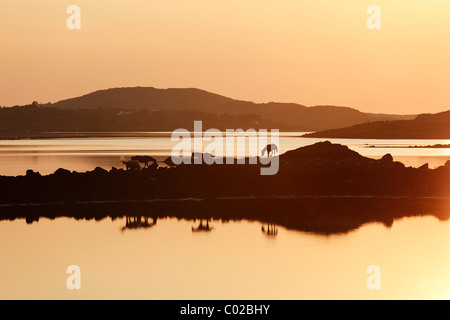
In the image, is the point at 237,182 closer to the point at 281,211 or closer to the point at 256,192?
the point at 256,192

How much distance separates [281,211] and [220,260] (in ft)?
36.7

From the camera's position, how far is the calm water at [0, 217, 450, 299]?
57.8 feet

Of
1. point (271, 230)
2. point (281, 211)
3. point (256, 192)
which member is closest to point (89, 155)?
point (256, 192)

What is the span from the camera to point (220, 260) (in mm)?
21406

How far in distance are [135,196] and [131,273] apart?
53.5 feet

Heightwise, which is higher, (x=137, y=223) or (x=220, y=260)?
(x=137, y=223)

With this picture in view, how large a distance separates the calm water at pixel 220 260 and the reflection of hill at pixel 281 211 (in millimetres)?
1349

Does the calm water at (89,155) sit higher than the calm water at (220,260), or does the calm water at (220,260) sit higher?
the calm water at (89,155)

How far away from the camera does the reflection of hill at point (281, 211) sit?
2953cm

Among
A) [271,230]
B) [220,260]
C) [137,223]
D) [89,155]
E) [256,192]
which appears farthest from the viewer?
[89,155]

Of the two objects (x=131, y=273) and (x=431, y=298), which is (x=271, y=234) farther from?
(x=431, y=298)

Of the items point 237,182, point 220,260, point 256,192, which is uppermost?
point 237,182

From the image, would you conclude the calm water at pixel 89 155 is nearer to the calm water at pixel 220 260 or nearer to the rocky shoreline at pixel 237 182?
the rocky shoreline at pixel 237 182

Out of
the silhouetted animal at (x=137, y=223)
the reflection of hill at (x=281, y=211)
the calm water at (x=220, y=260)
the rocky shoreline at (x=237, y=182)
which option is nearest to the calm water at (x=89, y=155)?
the rocky shoreline at (x=237, y=182)
